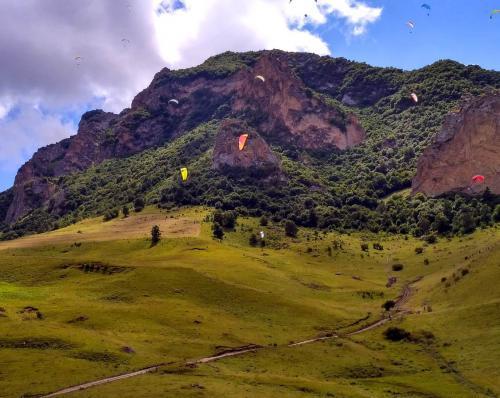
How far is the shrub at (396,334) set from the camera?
257 feet

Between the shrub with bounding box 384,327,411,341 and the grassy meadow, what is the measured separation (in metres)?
0.99

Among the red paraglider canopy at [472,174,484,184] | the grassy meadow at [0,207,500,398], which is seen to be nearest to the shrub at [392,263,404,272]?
the grassy meadow at [0,207,500,398]

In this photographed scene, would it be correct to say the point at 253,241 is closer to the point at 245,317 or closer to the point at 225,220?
the point at 225,220

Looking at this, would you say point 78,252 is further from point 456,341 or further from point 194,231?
point 456,341

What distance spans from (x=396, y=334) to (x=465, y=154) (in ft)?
338

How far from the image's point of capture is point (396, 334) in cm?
7894

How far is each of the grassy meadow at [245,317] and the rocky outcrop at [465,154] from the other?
34.2 metres

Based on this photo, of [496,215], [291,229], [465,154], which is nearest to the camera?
[496,215]

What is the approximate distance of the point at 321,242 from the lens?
147875 mm

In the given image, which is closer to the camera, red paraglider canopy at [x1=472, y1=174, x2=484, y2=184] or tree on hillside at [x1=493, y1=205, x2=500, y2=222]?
red paraglider canopy at [x1=472, y1=174, x2=484, y2=184]

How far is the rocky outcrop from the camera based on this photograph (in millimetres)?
162525

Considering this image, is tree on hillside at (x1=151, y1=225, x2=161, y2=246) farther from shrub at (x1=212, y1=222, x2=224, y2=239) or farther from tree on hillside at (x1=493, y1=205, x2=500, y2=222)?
tree on hillside at (x1=493, y1=205, x2=500, y2=222)

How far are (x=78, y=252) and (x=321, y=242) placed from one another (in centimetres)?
5630

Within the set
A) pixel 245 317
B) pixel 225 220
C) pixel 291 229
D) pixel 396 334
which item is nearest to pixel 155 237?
pixel 225 220
